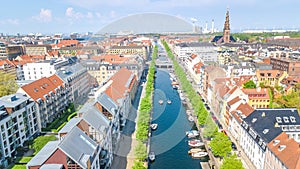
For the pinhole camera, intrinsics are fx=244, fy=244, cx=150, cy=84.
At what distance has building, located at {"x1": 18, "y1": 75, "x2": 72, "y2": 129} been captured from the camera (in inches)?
1099

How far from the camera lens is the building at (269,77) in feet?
140

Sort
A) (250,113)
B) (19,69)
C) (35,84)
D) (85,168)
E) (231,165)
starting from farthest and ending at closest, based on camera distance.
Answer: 1. (19,69)
2. (35,84)
3. (250,113)
4. (231,165)
5. (85,168)

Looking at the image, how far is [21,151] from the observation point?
77.4ft

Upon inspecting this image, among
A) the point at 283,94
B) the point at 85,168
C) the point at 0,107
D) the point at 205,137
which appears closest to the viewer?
the point at 85,168

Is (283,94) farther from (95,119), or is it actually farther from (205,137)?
(95,119)

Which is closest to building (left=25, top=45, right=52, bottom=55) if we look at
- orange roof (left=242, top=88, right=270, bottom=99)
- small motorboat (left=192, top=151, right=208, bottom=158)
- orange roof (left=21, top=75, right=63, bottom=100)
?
orange roof (left=21, top=75, right=63, bottom=100)

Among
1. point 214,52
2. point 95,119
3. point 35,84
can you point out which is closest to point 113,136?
point 95,119

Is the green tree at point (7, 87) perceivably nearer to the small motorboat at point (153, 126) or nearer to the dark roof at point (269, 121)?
the small motorboat at point (153, 126)

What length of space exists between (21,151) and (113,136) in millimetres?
9128

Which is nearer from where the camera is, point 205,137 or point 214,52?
point 205,137

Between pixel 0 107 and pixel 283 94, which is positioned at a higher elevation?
pixel 0 107

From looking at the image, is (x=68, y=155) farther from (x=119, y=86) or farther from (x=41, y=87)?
(x=41, y=87)

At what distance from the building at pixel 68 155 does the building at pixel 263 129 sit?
43.9 ft

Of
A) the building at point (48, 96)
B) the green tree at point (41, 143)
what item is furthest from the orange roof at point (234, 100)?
the building at point (48, 96)
